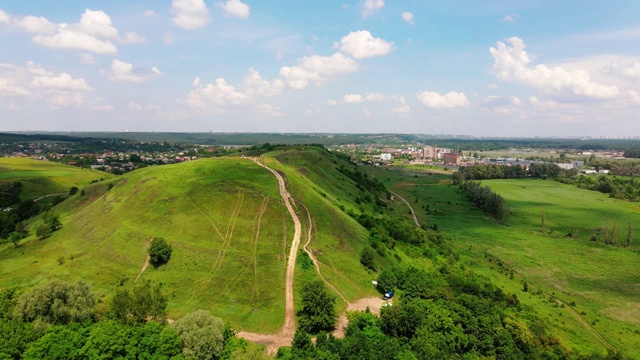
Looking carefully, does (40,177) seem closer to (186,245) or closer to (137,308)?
(186,245)

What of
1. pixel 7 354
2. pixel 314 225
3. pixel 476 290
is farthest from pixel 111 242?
pixel 476 290

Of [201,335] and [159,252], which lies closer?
[201,335]

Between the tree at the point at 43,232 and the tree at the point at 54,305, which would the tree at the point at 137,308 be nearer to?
the tree at the point at 54,305

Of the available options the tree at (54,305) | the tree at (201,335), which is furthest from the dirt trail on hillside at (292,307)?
the tree at (54,305)

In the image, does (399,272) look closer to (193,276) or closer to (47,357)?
(193,276)

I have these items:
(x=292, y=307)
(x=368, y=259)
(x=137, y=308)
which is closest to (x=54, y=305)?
(x=137, y=308)
